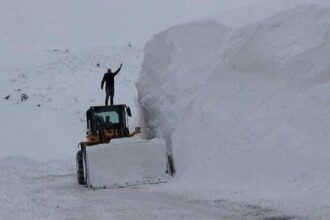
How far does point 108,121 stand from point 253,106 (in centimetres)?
450

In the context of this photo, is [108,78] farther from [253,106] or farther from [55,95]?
[55,95]

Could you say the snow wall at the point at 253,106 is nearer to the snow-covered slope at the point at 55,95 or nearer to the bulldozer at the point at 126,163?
the bulldozer at the point at 126,163

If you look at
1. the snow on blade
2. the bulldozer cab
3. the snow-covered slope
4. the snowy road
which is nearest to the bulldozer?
the snow on blade

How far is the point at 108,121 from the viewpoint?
629 inches

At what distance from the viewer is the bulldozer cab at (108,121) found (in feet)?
51.6

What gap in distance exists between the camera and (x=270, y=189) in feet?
34.9

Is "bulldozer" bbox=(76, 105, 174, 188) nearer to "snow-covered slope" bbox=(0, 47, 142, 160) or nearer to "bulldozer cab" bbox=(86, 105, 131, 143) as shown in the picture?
"bulldozer cab" bbox=(86, 105, 131, 143)

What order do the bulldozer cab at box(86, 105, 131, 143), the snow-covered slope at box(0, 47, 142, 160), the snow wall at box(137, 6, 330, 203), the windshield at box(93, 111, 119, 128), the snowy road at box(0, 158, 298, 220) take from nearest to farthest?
the snowy road at box(0, 158, 298, 220), the snow wall at box(137, 6, 330, 203), the bulldozer cab at box(86, 105, 131, 143), the windshield at box(93, 111, 119, 128), the snow-covered slope at box(0, 47, 142, 160)

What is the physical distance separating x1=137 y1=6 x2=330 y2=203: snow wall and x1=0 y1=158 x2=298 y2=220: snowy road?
1.21 m

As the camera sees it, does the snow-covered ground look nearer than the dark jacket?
Yes

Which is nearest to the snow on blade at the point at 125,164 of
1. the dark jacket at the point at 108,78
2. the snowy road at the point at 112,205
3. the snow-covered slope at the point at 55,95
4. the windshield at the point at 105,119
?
the snowy road at the point at 112,205

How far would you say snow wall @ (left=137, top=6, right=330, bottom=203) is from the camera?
11.1 m

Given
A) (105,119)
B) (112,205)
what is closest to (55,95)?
(105,119)

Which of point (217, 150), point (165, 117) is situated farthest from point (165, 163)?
point (165, 117)
